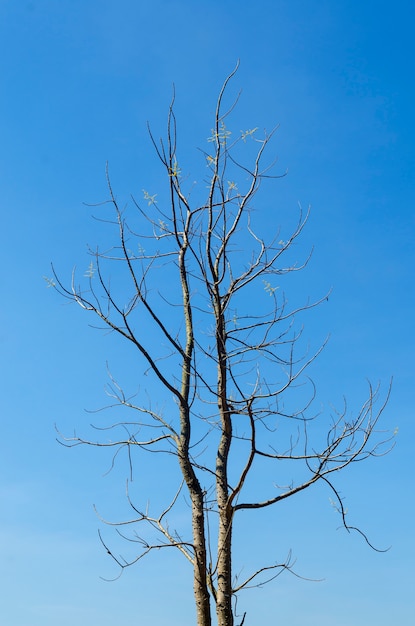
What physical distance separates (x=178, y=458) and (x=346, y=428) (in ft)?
2.89

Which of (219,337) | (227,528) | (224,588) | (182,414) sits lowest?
(224,588)

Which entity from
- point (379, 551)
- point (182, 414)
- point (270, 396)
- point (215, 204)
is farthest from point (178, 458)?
point (215, 204)

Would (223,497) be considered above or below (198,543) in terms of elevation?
above

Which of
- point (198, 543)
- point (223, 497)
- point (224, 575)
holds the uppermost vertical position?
point (223, 497)

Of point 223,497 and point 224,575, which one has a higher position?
point 223,497

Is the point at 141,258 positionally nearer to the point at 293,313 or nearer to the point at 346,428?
the point at 293,313

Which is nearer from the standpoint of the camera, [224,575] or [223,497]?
[224,575]

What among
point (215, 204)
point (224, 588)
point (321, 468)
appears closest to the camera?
point (224, 588)

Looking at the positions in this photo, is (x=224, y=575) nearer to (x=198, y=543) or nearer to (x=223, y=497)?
(x=198, y=543)

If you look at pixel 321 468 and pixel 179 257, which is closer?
pixel 321 468

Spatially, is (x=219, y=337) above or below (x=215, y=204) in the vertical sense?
below

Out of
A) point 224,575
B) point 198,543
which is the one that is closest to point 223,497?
point 198,543

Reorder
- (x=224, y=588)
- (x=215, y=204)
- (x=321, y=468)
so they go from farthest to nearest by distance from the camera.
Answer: (x=215, y=204)
(x=321, y=468)
(x=224, y=588)

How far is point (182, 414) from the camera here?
12.5 feet
